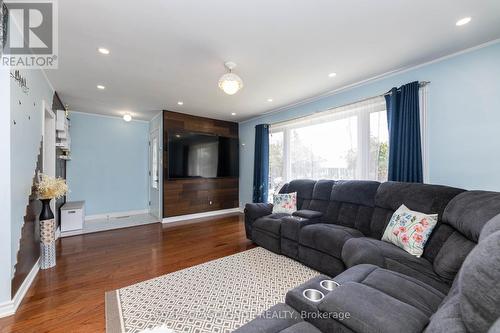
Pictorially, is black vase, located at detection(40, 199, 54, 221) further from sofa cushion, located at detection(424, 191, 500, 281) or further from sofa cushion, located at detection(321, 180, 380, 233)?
sofa cushion, located at detection(424, 191, 500, 281)

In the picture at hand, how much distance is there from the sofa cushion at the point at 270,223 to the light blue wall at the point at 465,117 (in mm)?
2044

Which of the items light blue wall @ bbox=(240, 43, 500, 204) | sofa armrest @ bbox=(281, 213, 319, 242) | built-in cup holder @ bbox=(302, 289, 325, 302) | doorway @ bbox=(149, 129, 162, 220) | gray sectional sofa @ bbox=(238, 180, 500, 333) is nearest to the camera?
gray sectional sofa @ bbox=(238, 180, 500, 333)

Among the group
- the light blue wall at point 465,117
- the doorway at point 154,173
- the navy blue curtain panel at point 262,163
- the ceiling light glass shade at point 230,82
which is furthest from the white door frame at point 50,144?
the light blue wall at point 465,117

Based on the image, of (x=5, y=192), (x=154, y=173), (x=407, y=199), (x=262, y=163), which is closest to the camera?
(x=5, y=192)

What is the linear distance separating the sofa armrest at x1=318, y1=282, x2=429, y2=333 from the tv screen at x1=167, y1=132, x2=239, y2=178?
4.44 meters

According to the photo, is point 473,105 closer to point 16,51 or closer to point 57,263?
point 16,51

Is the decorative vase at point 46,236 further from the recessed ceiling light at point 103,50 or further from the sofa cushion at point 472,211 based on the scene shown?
the sofa cushion at point 472,211

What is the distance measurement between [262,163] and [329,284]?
12.3ft

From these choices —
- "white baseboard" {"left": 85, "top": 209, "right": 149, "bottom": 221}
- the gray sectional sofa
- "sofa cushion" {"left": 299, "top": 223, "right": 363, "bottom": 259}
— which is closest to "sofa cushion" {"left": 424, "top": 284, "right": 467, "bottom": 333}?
the gray sectional sofa

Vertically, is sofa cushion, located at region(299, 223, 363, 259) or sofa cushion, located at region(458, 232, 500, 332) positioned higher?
sofa cushion, located at region(458, 232, 500, 332)

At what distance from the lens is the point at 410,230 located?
2.03 metres

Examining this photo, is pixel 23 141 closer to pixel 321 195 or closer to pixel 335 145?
pixel 321 195

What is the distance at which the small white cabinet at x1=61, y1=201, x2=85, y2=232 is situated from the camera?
3.97m

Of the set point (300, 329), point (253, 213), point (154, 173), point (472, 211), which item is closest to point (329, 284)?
point (300, 329)
